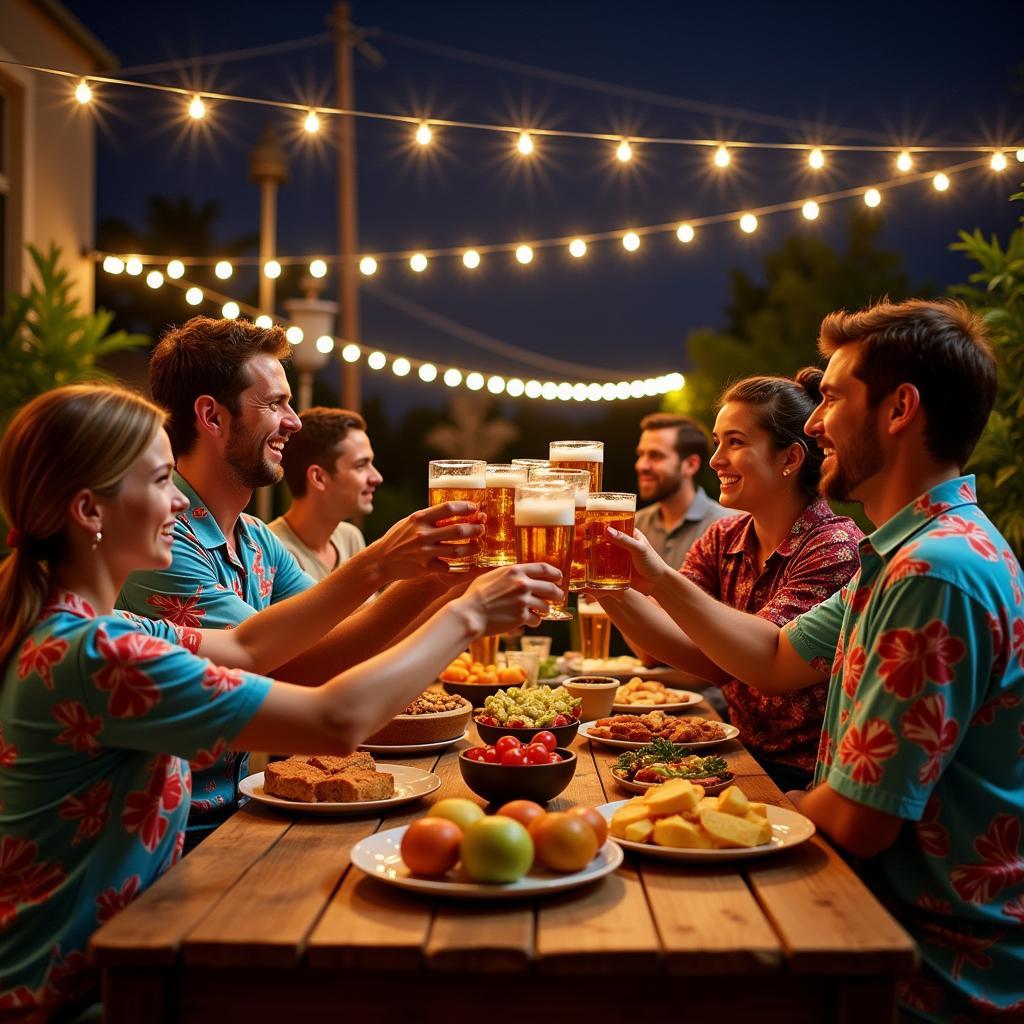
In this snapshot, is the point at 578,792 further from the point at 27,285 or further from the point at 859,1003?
the point at 27,285

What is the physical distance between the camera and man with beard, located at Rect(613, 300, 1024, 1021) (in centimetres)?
176

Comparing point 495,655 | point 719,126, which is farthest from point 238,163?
point 495,655

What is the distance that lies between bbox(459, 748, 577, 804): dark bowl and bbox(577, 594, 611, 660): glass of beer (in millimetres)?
2033

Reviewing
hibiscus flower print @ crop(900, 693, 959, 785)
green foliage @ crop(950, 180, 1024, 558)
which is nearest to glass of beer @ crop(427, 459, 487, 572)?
hibiscus flower print @ crop(900, 693, 959, 785)

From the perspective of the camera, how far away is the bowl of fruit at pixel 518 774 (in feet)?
6.61

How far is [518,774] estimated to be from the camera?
6.59 feet

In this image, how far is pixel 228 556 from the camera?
279cm

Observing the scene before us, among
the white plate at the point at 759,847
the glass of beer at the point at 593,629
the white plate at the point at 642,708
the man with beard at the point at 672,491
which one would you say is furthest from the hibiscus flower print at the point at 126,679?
A: the man with beard at the point at 672,491

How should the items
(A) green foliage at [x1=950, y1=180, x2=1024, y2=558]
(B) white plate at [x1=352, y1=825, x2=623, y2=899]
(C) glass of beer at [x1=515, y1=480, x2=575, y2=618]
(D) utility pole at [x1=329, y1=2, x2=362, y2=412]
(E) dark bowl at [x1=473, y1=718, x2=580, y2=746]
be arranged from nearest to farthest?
(B) white plate at [x1=352, y1=825, x2=623, y2=899] < (C) glass of beer at [x1=515, y1=480, x2=575, y2=618] < (E) dark bowl at [x1=473, y1=718, x2=580, y2=746] < (A) green foliage at [x1=950, y1=180, x2=1024, y2=558] < (D) utility pole at [x1=329, y1=2, x2=362, y2=412]

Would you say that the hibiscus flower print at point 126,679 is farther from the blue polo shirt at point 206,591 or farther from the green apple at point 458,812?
the blue polo shirt at point 206,591

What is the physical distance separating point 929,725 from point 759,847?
1.02 feet

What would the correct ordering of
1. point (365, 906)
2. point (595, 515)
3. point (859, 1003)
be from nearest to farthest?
point (859, 1003), point (365, 906), point (595, 515)

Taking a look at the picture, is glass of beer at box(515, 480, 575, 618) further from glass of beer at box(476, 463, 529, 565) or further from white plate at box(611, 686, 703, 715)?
white plate at box(611, 686, 703, 715)

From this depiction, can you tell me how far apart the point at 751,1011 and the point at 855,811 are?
17.4 inches
